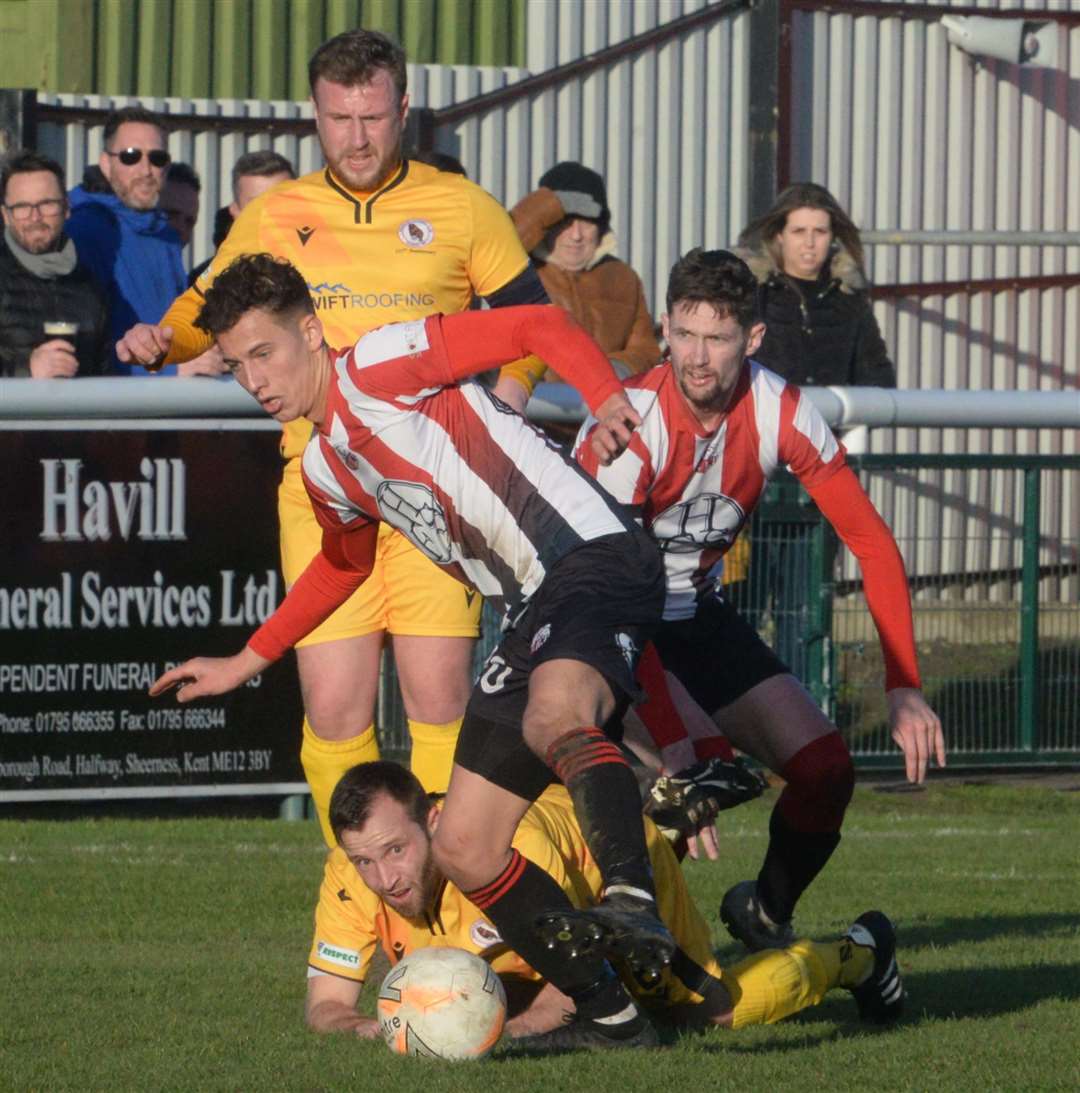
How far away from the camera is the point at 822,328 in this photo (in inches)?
410

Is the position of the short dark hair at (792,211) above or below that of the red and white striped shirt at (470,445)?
above

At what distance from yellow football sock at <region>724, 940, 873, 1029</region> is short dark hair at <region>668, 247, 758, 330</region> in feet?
5.43

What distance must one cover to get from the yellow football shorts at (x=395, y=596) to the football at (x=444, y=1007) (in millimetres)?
1527

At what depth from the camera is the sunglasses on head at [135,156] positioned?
1003 cm

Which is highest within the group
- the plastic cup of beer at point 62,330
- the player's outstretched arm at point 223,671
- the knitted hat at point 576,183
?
the knitted hat at point 576,183

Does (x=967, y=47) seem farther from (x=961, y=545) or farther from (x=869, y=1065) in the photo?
(x=869, y=1065)

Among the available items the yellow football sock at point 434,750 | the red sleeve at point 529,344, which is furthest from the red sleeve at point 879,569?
the yellow football sock at point 434,750

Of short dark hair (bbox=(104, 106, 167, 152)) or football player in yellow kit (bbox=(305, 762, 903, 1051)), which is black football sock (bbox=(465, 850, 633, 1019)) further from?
short dark hair (bbox=(104, 106, 167, 152))

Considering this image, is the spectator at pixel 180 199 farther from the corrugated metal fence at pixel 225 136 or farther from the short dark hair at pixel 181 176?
the corrugated metal fence at pixel 225 136

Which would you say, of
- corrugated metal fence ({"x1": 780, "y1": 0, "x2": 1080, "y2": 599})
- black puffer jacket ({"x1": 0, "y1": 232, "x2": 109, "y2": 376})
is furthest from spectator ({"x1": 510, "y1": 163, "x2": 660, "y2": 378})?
corrugated metal fence ({"x1": 780, "y1": 0, "x2": 1080, "y2": 599})

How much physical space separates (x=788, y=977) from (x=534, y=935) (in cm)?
106

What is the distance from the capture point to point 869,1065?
531cm

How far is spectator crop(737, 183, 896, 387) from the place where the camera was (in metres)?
9.88

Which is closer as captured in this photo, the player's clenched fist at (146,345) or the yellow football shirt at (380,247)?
the player's clenched fist at (146,345)
